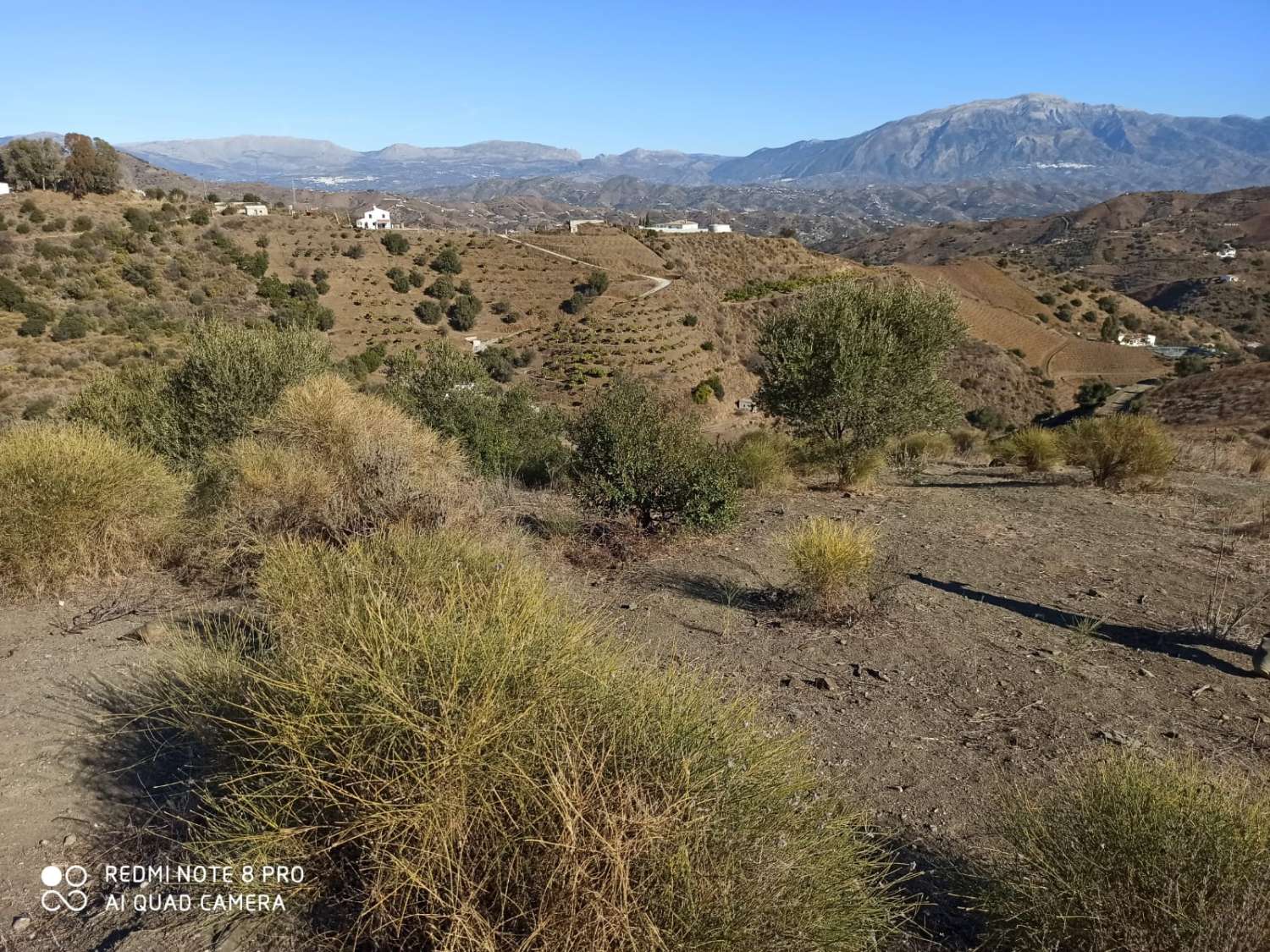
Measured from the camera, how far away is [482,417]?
14.7m

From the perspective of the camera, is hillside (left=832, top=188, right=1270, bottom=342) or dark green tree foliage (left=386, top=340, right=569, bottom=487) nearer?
dark green tree foliage (left=386, top=340, right=569, bottom=487)

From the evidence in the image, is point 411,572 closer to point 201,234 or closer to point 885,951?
point 885,951

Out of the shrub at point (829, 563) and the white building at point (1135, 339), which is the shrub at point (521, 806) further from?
the white building at point (1135, 339)

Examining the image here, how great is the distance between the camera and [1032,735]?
17.2 feet

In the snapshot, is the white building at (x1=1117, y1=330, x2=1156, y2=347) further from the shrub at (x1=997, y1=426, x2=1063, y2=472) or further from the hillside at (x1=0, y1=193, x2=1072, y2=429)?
the shrub at (x1=997, y1=426, x2=1063, y2=472)

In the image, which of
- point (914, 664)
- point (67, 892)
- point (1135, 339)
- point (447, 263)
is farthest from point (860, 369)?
point (1135, 339)

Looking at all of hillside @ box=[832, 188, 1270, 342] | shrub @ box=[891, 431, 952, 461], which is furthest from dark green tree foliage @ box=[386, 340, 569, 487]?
hillside @ box=[832, 188, 1270, 342]

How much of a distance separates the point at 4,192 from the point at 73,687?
57.8 m

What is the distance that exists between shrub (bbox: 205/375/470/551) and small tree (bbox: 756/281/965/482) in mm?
6696

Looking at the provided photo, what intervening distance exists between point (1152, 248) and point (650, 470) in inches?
4565

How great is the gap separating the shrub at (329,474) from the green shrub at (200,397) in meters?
1.59

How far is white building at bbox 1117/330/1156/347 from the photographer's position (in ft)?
183

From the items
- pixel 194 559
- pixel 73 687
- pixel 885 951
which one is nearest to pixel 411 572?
pixel 73 687

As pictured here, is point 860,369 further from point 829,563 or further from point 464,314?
point 464,314
